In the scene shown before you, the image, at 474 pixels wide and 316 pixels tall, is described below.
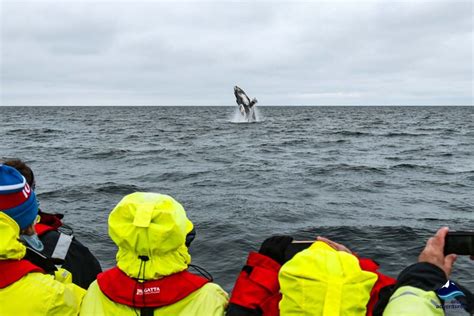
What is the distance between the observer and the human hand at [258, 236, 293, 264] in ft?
8.84

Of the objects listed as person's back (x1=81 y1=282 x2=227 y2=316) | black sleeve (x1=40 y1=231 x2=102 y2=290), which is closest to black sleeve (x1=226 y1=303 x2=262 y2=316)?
person's back (x1=81 y1=282 x2=227 y2=316)

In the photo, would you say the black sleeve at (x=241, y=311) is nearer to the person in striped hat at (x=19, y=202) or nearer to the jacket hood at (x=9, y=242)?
the jacket hood at (x=9, y=242)

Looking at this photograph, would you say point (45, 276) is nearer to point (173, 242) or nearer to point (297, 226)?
point (173, 242)

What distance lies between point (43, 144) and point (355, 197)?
26997mm

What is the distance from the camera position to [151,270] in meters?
2.54

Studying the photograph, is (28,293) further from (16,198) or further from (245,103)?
(245,103)

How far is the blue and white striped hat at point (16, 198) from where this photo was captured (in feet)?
10.1

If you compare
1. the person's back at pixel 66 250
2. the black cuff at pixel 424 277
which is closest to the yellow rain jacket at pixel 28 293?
the person's back at pixel 66 250

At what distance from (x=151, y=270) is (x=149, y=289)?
0.10 m

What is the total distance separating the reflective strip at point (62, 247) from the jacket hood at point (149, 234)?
3.72 ft

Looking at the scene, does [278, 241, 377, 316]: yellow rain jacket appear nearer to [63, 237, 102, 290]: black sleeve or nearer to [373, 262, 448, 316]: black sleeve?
[373, 262, 448, 316]: black sleeve

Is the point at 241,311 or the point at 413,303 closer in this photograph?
the point at 413,303

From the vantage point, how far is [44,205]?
14.0m

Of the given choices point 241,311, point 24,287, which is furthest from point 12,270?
point 241,311
